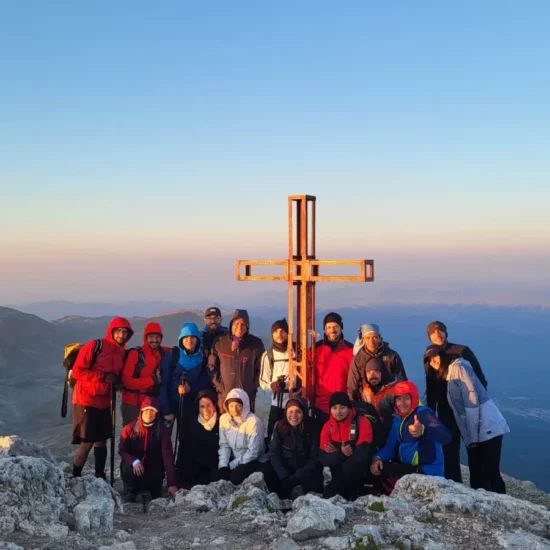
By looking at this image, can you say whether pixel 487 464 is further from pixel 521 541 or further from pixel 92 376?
pixel 92 376

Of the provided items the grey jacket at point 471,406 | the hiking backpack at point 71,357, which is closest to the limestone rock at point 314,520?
the grey jacket at point 471,406

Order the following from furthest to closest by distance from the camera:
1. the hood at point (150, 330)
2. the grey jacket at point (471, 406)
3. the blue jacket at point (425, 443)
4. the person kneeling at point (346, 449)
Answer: the hood at point (150, 330)
the grey jacket at point (471, 406)
the person kneeling at point (346, 449)
the blue jacket at point (425, 443)

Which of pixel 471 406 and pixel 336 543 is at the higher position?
pixel 471 406

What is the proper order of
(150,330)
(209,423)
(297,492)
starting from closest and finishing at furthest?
(297,492), (209,423), (150,330)

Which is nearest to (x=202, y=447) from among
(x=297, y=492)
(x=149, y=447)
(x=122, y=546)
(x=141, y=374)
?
(x=149, y=447)

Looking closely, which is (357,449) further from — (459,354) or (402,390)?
(459,354)

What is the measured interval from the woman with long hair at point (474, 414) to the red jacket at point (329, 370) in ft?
4.66

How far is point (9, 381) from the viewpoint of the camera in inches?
1857

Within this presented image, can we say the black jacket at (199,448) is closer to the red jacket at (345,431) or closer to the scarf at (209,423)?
the scarf at (209,423)

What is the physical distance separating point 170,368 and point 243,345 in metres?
1.30

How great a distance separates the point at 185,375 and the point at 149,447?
1510 millimetres

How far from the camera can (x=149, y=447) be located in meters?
7.80

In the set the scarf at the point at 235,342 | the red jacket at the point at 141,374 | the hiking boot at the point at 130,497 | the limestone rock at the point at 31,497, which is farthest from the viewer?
the scarf at the point at 235,342

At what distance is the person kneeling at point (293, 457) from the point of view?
7.48 m
